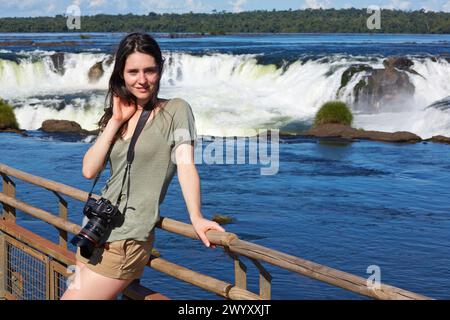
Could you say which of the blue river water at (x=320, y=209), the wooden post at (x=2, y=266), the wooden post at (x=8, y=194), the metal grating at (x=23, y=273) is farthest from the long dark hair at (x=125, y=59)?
the blue river water at (x=320, y=209)

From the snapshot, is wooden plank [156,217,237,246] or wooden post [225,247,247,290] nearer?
wooden plank [156,217,237,246]

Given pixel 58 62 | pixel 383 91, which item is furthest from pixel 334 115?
pixel 58 62

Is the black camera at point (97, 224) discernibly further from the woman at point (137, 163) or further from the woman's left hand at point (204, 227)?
the woman's left hand at point (204, 227)

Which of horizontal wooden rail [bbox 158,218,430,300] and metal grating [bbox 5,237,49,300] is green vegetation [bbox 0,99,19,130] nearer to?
metal grating [bbox 5,237,49,300]

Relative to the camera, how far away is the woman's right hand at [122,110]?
3236mm

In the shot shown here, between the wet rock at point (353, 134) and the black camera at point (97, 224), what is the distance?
663 inches

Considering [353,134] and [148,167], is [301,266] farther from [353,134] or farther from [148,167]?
[353,134]

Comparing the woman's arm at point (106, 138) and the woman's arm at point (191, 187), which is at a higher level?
the woman's arm at point (106, 138)

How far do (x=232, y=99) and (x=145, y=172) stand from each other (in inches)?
908

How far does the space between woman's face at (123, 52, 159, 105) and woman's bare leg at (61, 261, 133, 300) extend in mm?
685

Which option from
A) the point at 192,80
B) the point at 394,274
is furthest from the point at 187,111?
the point at 192,80

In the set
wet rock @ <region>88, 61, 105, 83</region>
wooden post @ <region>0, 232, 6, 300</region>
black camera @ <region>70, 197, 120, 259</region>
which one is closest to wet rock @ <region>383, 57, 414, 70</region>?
wet rock @ <region>88, 61, 105, 83</region>

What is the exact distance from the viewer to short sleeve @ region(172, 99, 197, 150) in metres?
3.21
